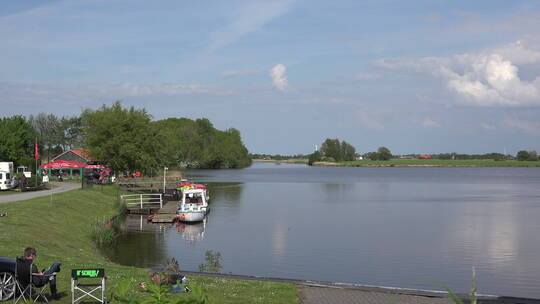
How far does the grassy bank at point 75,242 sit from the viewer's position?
46.1ft

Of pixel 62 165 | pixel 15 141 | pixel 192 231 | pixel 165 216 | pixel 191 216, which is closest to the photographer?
pixel 192 231

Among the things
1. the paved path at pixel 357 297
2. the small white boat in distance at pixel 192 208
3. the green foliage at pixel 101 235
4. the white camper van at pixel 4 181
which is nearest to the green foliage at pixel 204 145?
the white camper van at pixel 4 181

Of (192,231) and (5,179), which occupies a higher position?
(5,179)

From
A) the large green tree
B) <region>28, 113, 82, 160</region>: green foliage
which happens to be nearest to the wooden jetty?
the large green tree

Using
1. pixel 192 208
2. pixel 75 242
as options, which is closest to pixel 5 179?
pixel 192 208

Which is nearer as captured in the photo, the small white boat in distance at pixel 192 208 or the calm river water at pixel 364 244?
the calm river water at pixel 364 244

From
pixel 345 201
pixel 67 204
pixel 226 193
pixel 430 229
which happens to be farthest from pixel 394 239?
pixel 226 193

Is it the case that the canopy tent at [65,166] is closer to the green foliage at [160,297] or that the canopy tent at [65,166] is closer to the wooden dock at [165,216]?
the wooden dock at [165,216]

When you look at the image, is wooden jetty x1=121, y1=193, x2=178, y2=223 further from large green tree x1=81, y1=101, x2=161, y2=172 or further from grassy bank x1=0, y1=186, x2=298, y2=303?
large green tree x1=81, y1=101, x2=161, y2=172

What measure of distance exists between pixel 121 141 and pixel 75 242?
112 ft

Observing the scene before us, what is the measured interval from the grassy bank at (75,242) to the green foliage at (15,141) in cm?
2903

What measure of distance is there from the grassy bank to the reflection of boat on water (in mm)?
5532

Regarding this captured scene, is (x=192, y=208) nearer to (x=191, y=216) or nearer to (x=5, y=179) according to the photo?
(x=191, y=216)

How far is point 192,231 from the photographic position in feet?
129
